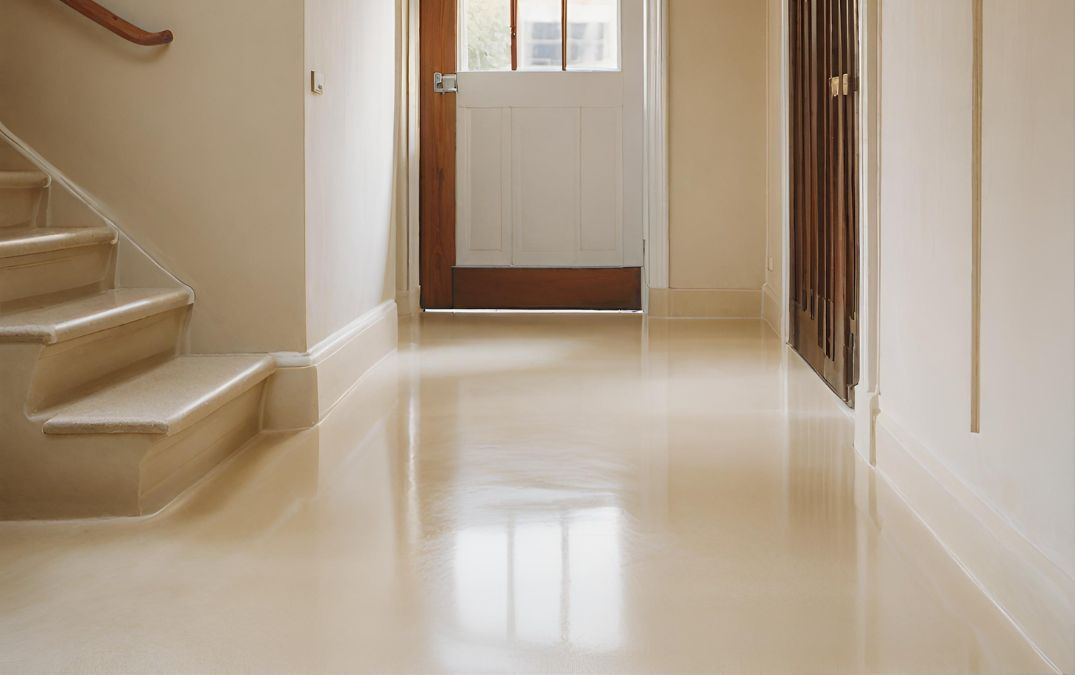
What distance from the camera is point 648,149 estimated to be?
20.5 feet

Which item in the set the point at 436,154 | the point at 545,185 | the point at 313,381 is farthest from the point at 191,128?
the point at 545,185

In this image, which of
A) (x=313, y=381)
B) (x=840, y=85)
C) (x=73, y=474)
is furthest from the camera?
(x=840, y=85)

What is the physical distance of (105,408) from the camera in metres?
2.34

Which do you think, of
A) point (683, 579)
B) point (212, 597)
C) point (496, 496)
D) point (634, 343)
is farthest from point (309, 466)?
point (634, 343)

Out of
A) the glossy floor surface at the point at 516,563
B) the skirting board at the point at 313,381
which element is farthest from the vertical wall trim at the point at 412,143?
the glossy floor surface at the point at 516,563

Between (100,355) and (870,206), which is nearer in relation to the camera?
(100,355)

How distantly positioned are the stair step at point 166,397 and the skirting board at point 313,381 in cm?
9

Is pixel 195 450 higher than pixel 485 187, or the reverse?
pixel 485 187

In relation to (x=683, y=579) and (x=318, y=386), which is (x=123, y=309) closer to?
(x=318, y=386)

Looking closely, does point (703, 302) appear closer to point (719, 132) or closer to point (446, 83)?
point (719, 132)

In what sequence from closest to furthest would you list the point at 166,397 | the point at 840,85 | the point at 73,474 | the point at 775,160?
the point at 73,474 → the point at 166,397 → the point at 840,85 → the point at 775,160

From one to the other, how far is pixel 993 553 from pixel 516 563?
74 cm

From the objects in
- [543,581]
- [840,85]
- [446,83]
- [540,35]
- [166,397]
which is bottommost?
[543,581]

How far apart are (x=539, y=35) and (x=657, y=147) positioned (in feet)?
2.83
